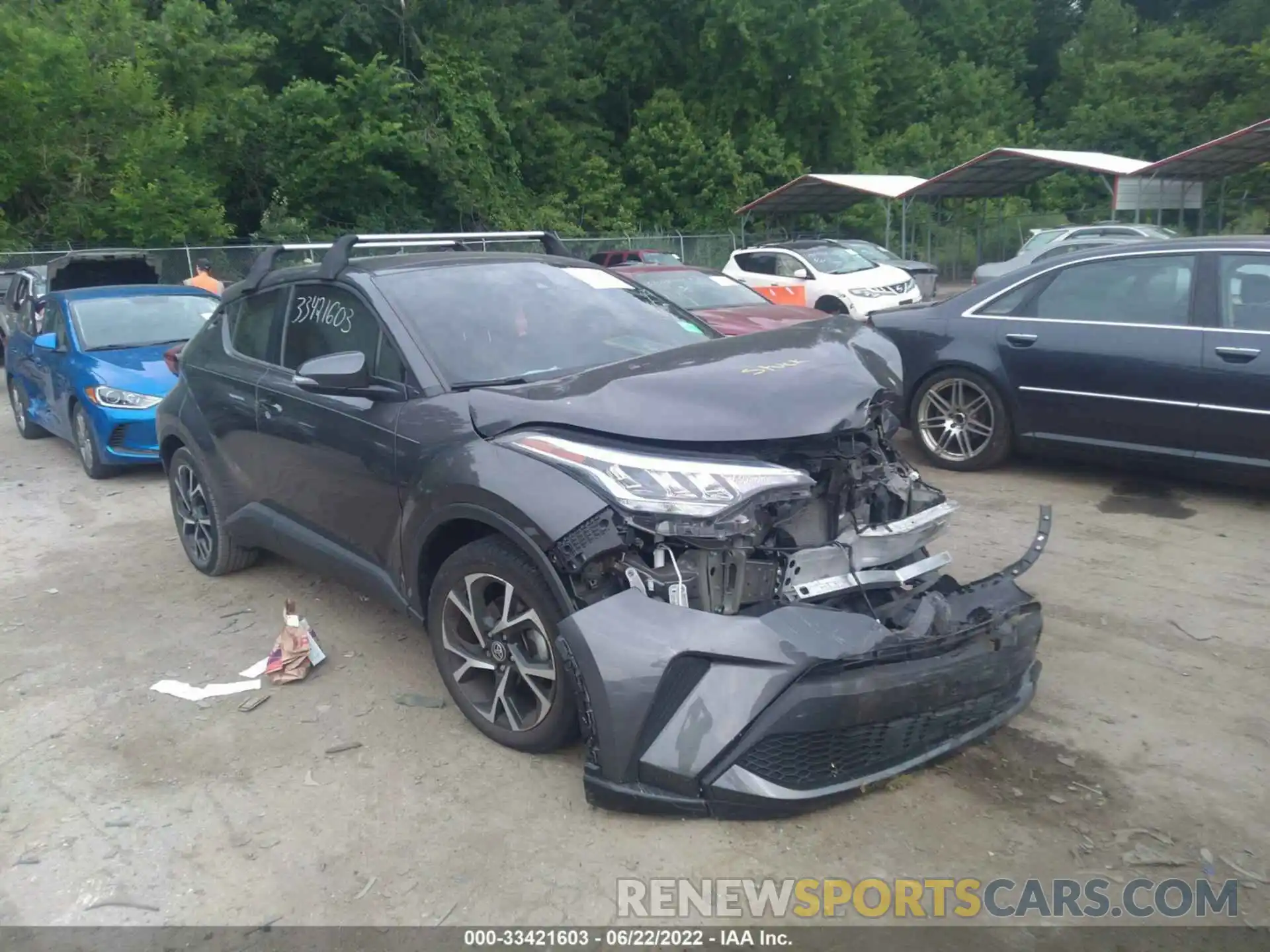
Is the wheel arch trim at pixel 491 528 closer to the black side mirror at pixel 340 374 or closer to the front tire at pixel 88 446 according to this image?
the black side mirror at pixel 340 374

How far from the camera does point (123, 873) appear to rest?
3.19 m

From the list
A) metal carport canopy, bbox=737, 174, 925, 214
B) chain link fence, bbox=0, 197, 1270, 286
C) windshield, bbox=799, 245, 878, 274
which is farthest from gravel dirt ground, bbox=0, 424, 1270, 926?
chain link fence, bbox=0, 197, 1270, 286

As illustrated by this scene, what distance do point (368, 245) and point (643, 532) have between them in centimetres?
255

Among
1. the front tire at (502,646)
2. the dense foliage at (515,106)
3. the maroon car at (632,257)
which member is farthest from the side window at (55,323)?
the dense foliage at (515,106)

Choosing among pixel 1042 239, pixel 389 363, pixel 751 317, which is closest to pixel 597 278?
pixel 389 363

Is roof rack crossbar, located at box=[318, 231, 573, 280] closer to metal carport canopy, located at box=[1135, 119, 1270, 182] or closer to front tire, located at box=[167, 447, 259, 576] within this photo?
front tire, located at box=[167, 447, 259, 576]

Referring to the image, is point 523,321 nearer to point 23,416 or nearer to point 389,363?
point 389,363

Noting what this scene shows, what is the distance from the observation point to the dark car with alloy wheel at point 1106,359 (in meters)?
6.00

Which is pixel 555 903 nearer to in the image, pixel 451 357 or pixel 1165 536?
pixel 451 357

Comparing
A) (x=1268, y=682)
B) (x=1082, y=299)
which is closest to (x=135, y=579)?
(x=1268, y=682)

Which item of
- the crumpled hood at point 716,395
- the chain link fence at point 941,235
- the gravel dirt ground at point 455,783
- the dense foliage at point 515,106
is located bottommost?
the gravel dirt ground at point 455,783

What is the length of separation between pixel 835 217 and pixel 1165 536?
29064 millimetres

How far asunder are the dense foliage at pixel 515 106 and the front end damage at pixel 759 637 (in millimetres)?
22719

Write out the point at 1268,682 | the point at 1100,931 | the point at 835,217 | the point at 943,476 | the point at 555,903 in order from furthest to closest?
the point at 835,217
the point at 943,476
the point at 1268,682
the point at 555,903
the point at 1100,931
